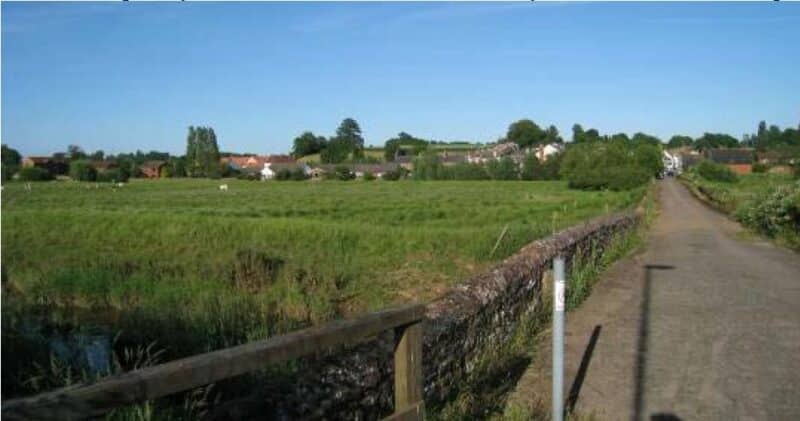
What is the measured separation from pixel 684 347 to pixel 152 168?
116 meters

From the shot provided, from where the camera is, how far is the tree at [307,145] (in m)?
182

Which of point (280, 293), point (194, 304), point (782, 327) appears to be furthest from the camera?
point (280, 293)

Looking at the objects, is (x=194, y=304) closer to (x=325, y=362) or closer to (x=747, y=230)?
(x=325, y=362)

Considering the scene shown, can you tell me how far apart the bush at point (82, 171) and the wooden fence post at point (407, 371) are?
58.1m

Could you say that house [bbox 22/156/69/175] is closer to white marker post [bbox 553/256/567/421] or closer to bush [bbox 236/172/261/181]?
white marker post [bbox 553/256/567/421]

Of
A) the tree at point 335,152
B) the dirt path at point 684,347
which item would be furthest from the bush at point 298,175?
the dirt path at point 684,347

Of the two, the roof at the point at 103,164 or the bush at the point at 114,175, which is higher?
the roof at the point at 103,164

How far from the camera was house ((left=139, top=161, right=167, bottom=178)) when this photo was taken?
11207cm

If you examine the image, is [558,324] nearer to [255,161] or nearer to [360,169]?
[360,169]

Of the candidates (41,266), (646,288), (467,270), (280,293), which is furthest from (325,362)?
(41,266)

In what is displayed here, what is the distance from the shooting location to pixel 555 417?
4.59 metres

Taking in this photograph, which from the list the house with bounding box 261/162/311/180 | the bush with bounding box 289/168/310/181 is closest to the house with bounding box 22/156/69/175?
the bush with bounding box 289/168/310/181

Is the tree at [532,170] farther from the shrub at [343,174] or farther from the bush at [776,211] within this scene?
the bush at [776,211]

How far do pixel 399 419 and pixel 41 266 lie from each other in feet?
74.9
